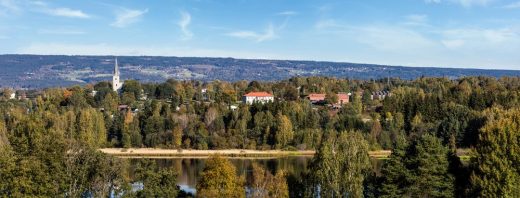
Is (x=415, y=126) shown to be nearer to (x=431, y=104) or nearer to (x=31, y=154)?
(x=431, y=104)

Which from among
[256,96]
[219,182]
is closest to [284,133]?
[256,96]

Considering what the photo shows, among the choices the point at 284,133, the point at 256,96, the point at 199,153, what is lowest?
the point at 199,153

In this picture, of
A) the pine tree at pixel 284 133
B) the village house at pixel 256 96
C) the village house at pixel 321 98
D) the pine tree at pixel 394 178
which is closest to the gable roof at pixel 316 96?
the village house at pixel 321 98

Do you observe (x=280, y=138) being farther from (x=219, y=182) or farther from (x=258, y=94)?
(x=219, y=182)

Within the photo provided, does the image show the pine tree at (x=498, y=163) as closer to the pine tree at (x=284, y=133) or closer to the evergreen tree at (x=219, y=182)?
the evergreen tree at (x=219, y=182)

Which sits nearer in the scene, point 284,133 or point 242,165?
point 242,165

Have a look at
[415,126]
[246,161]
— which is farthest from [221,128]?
[415,126]
